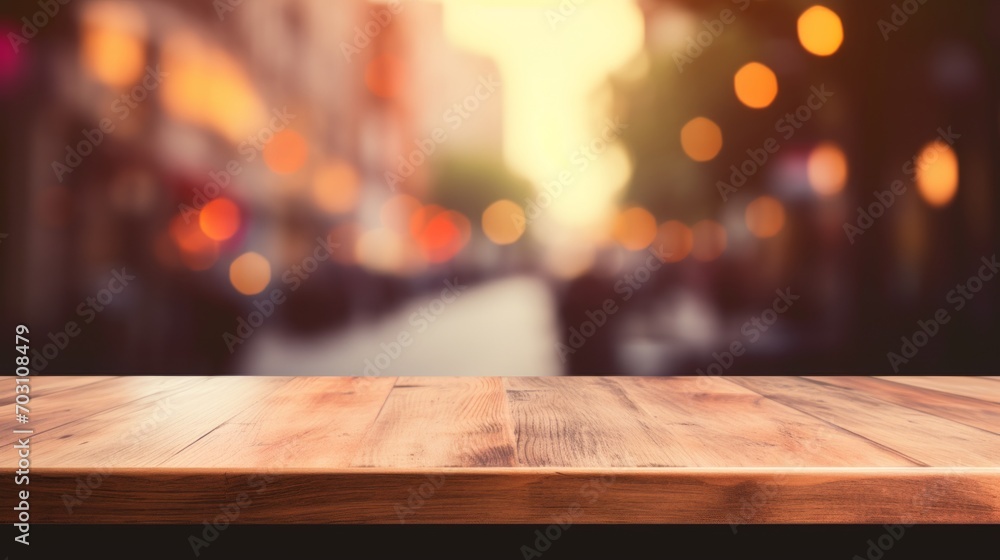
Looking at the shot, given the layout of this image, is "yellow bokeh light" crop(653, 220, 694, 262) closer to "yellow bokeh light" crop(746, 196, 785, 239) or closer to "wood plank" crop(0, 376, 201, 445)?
"yellow bokeh light" crop(746, 196, 785, 239)

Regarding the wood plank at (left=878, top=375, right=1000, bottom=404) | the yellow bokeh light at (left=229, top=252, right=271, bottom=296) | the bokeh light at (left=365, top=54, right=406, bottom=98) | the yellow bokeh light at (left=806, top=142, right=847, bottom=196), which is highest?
the bokeh light at (left=365, top=54, right=406, bottom=98)

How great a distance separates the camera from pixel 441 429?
28.8 inches

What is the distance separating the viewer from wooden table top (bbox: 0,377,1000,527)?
1.90 feet

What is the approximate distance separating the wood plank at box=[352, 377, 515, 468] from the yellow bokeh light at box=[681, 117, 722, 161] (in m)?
0.65

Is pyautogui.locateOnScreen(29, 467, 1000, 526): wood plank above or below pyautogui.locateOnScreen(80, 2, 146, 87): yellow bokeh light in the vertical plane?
below

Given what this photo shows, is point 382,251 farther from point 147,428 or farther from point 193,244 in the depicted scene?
point 147,428

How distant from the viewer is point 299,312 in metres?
1.25

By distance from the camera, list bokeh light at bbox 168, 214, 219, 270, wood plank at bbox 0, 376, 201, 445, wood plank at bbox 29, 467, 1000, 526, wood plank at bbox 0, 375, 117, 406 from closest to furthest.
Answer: wood plank at bbox 29, 467, 1000, 526, wood plank at bbox 0, 376, 201, 445, wood plank at bbox 0, 375, 117, 406, bokeh light at bbox 168, 214, 219, 270

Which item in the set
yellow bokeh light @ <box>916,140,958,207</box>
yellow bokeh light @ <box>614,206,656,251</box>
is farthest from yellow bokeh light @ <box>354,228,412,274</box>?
yellow bokeh light @ <box>916,140,958,207</box>

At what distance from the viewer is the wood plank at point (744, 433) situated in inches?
24.3

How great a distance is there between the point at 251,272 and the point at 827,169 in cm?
122

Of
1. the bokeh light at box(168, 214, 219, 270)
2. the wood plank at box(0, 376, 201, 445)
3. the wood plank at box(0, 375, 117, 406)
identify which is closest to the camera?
the wood plank at box(0, 376, 201, 445)
